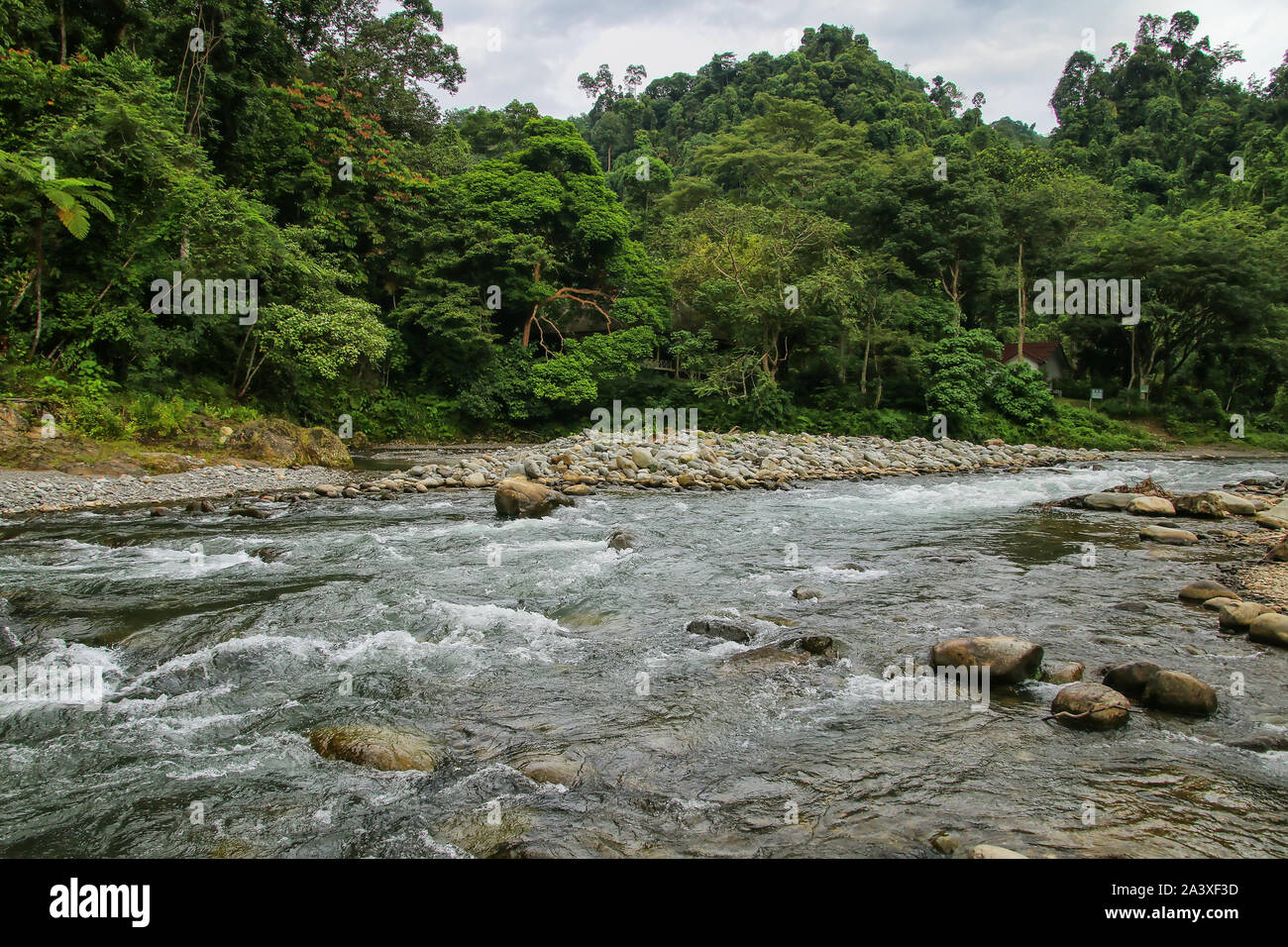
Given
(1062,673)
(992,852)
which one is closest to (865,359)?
(1062,673)

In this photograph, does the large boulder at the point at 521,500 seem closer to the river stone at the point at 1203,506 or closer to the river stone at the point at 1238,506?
the river stone at the point at 1203,506

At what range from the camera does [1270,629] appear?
5938 millimetres

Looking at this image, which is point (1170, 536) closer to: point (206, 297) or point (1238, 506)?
point (1238, 506)

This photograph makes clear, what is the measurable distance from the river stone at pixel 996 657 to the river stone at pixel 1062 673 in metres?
0.07

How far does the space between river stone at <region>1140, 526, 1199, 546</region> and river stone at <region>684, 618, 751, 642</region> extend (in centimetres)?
792

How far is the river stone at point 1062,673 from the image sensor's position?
523cm

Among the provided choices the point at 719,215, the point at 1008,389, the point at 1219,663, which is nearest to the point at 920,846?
the point at 1219,663

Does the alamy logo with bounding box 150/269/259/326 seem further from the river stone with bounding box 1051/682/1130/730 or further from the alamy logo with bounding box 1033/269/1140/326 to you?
the alamy logo with bounding box 1033/269/1140/326

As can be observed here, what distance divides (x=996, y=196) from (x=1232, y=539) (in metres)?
23.5

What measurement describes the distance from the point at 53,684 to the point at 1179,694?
7900mm

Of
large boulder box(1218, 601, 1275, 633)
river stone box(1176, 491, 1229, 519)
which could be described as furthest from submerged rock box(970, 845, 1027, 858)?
river stone box(1176, 491, 1229, 519)

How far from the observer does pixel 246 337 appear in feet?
66.8
